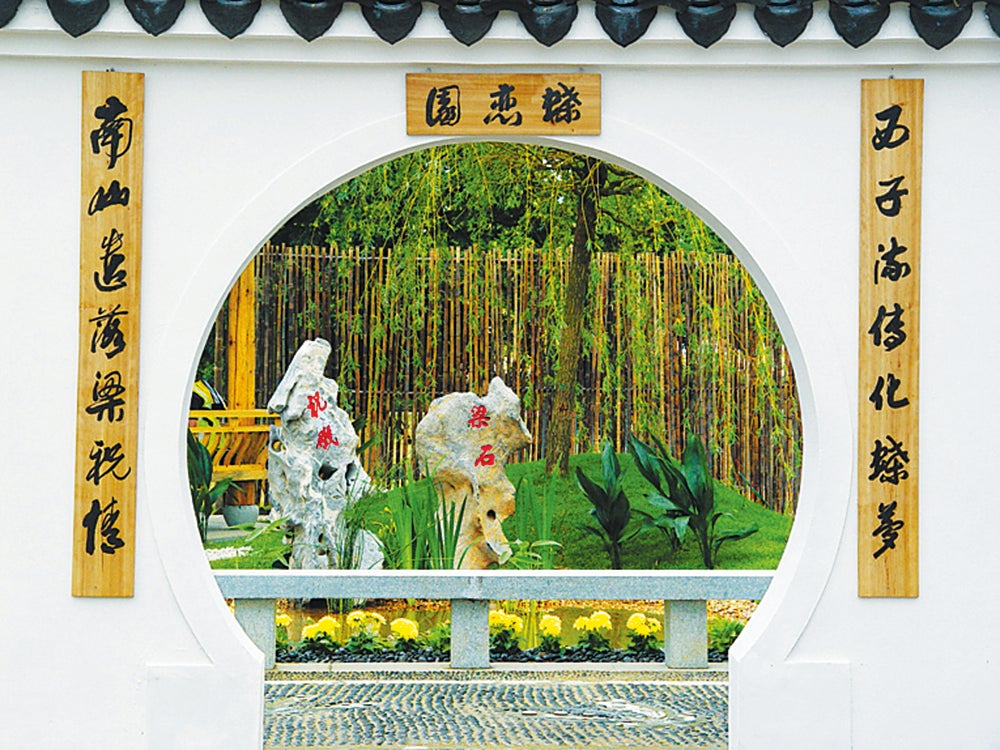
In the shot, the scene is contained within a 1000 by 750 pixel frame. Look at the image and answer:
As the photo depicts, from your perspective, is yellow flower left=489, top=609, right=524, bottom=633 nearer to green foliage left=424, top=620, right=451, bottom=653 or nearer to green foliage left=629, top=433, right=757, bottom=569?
green foliage left=424, top=620, right=451, bottom=653

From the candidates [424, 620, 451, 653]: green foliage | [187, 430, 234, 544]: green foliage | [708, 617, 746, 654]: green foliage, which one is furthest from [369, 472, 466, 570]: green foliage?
[708, 617, 746, 654]: green foliage

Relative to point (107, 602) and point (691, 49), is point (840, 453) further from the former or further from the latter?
point (107, 602)

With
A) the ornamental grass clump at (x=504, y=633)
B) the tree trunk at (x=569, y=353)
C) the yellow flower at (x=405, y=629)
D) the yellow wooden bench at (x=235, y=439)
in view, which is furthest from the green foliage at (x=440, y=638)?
the yellow wooden bench at (x=235, y=439)

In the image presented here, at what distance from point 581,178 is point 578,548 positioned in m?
3.26

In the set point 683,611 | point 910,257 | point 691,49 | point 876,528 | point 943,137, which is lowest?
point 683,611

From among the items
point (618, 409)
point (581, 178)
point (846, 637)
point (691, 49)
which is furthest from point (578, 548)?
point (691, 49)

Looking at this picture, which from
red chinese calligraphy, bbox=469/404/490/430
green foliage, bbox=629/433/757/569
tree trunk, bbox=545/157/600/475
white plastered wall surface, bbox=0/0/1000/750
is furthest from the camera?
tree trunk, bbox=545/157/600/475

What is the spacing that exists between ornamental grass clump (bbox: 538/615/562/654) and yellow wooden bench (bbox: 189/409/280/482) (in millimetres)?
4610

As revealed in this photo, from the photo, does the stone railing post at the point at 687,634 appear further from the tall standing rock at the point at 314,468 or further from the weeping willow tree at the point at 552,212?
the weeping willow tree at the point at 552,212

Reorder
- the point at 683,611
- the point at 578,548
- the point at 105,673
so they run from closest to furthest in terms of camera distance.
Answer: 1. the point at 105,673
2. the point at 683,611
3. the point at 578,548

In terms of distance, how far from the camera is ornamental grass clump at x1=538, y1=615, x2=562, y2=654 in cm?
845

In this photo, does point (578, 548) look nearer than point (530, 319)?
Yes

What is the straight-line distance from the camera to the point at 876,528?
5312 mm

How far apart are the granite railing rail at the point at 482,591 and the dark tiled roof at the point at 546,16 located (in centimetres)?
389
